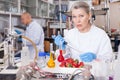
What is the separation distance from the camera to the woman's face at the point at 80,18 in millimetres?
1643

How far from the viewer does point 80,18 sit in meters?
1.66

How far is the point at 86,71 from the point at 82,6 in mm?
818

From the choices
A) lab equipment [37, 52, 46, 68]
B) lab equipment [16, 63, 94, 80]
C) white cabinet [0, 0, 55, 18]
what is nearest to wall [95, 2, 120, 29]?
white cabinet [0, 0, 55, 18]

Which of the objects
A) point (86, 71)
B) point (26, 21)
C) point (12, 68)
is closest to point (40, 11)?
point (26, 21)

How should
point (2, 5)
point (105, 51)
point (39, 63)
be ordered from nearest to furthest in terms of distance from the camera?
point (39, 63)
point (105, 51)
point (2, 5)

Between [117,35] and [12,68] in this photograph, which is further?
[117,35]

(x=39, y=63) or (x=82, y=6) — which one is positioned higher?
(x=82, y=6)

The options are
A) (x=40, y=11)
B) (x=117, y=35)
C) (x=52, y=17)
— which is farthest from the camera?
(x=52, y=17)

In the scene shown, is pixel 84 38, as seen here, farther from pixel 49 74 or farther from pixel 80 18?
pixel 49 74

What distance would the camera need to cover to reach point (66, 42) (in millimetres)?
1761

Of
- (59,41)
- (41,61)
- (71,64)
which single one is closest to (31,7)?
(59,41)

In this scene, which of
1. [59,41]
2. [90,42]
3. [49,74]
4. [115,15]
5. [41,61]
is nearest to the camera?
[49,74]

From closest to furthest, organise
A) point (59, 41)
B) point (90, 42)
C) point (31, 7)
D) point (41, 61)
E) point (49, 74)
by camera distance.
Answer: point (49, 74) < point (41, 61) < point (59, 41) < point (90, 42) < point (31, 7)

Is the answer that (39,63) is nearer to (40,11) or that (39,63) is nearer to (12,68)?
(12,68)
